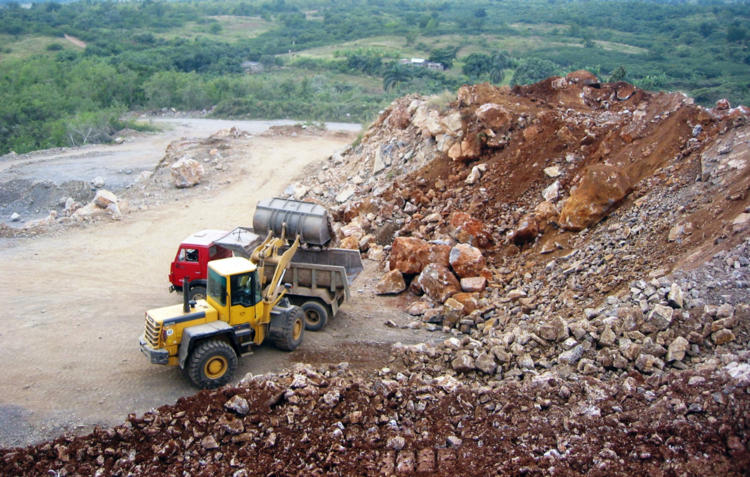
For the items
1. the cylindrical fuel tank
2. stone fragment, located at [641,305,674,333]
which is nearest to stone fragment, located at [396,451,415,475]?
stone fragment, located at [641,305,674,333]

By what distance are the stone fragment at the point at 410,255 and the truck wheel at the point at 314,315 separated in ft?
8.57

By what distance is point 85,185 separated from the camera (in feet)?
77.7

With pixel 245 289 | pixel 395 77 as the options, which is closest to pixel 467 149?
pixel 245 289

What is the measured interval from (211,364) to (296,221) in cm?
369

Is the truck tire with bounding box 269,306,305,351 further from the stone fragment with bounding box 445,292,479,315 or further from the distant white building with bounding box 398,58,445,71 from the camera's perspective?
the distant white building with bounding box 398,58,445,71

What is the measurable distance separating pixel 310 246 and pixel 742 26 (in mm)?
70495

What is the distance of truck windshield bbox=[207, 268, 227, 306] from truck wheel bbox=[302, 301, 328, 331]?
94.0 inches

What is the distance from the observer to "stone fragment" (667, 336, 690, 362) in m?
7.94

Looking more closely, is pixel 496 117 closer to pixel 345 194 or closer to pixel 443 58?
pixel 345 194

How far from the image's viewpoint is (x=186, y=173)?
22.2 metres

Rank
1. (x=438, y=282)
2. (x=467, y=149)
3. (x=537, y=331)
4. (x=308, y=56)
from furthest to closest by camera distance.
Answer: (x=308, y=56)
(x=467, y=149)
(x=438, y=282)
(x=537, y=331)

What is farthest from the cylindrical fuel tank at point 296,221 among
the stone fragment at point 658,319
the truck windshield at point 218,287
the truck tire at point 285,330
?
Answer: the stone fragment at point 658,319

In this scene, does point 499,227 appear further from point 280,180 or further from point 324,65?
point 324,65

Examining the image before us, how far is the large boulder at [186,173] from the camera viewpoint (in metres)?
22.2
